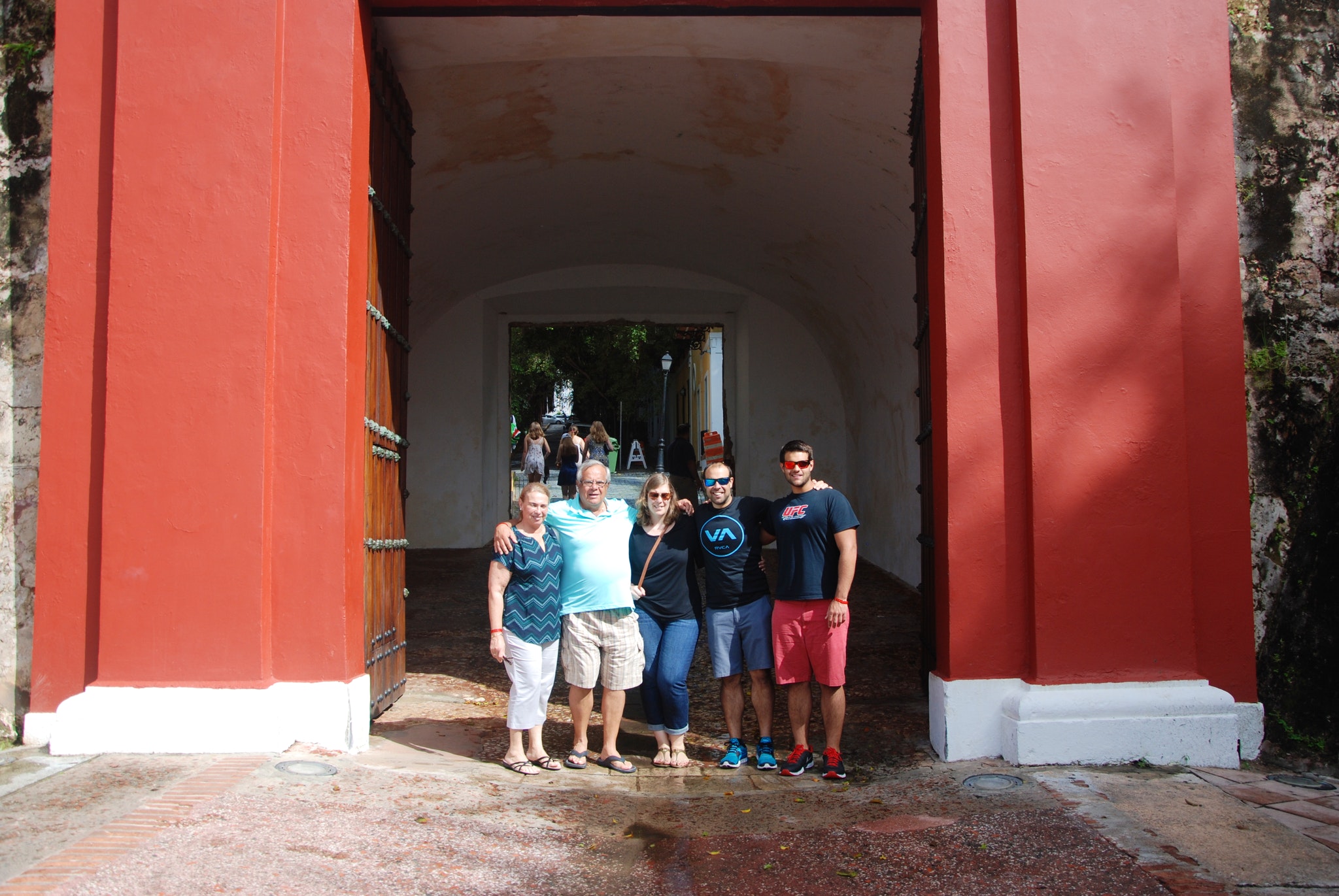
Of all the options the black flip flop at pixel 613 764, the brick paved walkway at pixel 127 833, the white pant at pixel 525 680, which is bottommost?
the black flip flop at pixel 613 764

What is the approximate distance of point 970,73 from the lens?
16.0 ft

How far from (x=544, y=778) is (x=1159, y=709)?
2.74 m

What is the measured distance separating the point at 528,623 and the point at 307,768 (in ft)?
3.58

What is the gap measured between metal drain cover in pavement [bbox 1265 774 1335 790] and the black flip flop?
9.14ft

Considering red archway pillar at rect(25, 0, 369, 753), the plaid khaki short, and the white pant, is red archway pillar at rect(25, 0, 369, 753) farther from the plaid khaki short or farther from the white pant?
the plaid khaki short

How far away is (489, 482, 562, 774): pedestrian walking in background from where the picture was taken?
470cm

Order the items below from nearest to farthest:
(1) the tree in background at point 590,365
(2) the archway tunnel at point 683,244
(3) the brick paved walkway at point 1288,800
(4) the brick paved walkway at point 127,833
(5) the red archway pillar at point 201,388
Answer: (4) the brick paved walkway at point 127,833, (3) the brick paved walkway at point 1288,800, (5) the red archway pillar at point 201,388, (2) the archway tunnel at point 683,244, (1) the tree in background at point 590,365

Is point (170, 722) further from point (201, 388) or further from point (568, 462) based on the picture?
point (568, 462)

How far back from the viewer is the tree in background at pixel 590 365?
26.8 metres

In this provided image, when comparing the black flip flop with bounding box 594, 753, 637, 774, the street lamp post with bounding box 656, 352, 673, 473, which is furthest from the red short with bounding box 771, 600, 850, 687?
the street lamp post with bounding box 656, 352, 673, 473

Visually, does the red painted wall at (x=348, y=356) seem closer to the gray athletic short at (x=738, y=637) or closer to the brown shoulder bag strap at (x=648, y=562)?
the gray athletic short at (x=738, y=637)

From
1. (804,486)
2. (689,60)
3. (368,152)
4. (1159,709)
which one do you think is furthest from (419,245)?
(1159,709)

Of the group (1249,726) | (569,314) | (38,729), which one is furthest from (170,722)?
(569,314)

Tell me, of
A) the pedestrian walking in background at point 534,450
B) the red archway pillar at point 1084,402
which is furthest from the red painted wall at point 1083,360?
the pedestrian walking in background at point 534,450
